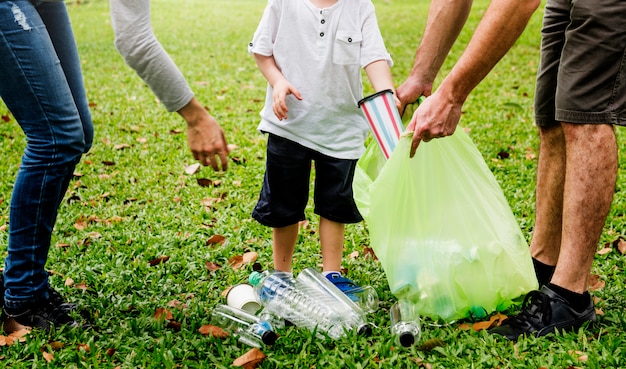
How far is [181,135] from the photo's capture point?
18.1ft

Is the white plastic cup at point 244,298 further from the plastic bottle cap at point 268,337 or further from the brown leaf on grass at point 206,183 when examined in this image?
the brown leaf on grass at point 206,183

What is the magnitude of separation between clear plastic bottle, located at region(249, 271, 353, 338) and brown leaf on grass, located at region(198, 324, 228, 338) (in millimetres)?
193

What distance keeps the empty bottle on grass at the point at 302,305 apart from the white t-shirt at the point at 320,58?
21.6 inches

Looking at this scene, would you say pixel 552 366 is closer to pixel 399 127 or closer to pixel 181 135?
pixel 399 127

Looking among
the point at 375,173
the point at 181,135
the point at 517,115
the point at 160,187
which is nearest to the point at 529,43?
the point at 517,115

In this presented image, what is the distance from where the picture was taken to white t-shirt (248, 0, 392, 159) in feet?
8.67

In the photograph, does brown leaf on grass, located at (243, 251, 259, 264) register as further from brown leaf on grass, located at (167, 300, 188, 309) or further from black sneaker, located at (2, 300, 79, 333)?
black sneaker, located at (2, 300, 79, 333)

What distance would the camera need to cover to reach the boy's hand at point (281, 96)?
2533mm

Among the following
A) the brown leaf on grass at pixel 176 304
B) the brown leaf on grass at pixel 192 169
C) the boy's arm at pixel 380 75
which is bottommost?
the brown leaf on grass at pixel 192 169

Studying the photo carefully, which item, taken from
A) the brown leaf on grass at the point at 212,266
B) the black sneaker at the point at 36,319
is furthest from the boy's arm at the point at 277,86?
the black sneaker at the point at 36,319

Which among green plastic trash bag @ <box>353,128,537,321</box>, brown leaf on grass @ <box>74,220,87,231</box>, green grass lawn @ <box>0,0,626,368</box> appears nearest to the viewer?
green grass lawn @ <box>0,0,626,368</box>

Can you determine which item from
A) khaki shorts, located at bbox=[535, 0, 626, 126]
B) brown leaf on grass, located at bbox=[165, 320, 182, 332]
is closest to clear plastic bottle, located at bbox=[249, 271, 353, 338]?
brown leaf on grass, located at bbox=[165, 320, 182, 332]

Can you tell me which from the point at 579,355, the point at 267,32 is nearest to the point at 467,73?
the point at 267,32

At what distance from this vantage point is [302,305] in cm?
268
